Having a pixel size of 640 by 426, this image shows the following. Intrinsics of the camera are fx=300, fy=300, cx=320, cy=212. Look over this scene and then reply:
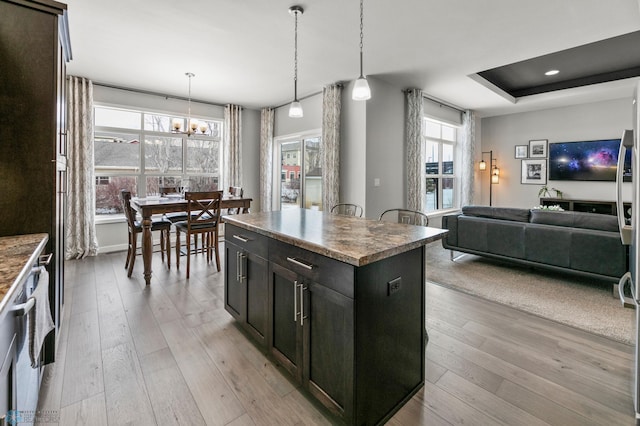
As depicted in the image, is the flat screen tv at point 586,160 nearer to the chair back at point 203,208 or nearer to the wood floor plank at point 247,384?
the chair back at point 203,208

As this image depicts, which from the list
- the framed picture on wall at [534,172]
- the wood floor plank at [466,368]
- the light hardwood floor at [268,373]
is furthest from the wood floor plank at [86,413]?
the framed picture on wall at [534,172]

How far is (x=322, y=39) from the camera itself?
11.0ft

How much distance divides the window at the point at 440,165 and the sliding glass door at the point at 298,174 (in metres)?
2.30

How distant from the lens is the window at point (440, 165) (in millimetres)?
6328

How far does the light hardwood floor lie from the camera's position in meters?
1.55

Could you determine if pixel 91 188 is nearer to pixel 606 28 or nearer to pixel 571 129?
pixel 606 28

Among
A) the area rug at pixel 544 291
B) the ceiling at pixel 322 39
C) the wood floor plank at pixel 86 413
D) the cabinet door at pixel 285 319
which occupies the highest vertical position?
the ceiling at pixel 322 39

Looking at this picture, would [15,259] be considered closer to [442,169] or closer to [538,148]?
[442,169]

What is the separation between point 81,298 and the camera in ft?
9.84

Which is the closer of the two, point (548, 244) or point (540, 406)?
point (540, 406)

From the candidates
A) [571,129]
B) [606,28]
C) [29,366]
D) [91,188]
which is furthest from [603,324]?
[91,188]

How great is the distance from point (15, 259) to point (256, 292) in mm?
1243

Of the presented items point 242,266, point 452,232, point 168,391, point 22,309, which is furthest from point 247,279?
point 452,232

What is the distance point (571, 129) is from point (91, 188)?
9.11 meters
